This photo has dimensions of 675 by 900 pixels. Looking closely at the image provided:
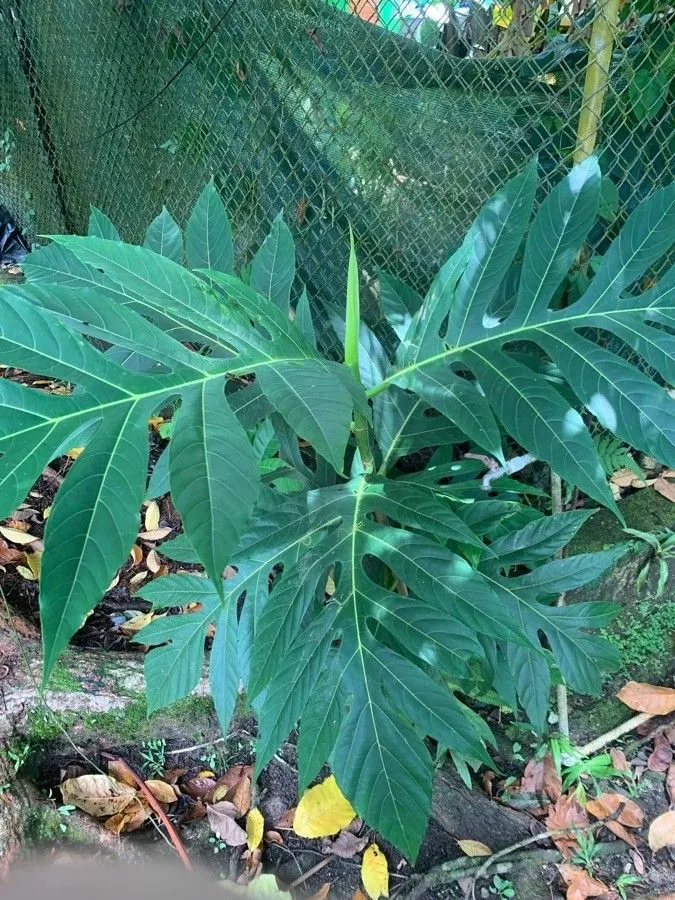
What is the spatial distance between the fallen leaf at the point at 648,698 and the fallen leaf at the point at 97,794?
132 cm

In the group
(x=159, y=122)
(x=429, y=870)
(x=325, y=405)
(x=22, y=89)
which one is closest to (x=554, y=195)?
(x=325, y=405)

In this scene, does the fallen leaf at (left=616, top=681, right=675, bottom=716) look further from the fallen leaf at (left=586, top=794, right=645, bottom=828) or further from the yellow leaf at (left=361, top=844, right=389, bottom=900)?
the yellow leaf at (left=361, top=844, right=389, bottom=900)

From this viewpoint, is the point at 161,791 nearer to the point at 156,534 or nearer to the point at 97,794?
the point at 97,794

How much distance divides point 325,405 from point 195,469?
0.62 ft

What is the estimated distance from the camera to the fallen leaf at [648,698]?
5.44 ft

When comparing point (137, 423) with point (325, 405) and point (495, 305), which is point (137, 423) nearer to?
point (325, 405)

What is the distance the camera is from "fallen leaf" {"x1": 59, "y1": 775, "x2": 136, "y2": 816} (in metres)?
1.56

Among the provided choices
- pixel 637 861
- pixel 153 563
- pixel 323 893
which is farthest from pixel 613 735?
pixel 153 563

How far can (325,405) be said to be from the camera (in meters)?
0.79

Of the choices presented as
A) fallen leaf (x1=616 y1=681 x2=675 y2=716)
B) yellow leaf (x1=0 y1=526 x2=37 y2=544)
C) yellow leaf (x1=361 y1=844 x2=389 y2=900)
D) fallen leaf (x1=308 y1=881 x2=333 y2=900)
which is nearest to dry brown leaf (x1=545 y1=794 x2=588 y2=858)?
fallen leaf (x1=616 y1=681 x2=675 y2=716)

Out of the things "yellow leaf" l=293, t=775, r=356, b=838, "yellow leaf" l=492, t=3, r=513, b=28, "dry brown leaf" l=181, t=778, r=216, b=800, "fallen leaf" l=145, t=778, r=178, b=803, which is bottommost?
"yellow leaf" l=293, t=775, r=356, b=838

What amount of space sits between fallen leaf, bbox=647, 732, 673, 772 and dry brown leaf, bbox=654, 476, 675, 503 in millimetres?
651

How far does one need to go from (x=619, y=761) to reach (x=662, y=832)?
17 centimetres

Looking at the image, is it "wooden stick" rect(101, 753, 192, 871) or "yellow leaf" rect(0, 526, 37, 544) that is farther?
"yellow leaf" rect(0, 526, 37, 544)
